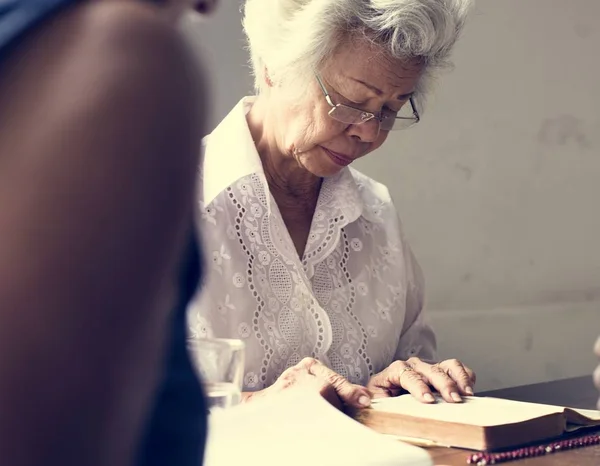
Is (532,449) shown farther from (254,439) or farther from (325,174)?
(325,174)

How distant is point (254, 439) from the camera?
115cm

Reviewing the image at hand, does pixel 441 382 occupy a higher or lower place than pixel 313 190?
lower

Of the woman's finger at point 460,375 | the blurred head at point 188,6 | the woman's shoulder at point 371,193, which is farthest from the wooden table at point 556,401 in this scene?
the blurred head at point 188,6

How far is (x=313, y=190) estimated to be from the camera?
2.16 meters

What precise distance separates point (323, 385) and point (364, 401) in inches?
3.2

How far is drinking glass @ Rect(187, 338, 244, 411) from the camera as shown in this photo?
58cm

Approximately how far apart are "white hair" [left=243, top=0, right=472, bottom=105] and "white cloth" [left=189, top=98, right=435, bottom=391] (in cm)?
16

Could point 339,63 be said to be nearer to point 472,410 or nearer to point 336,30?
point 336,30

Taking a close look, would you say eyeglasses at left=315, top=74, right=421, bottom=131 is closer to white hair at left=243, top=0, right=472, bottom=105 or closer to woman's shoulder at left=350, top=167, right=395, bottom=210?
white hair at left=243, top=0, right=472, bottom=105

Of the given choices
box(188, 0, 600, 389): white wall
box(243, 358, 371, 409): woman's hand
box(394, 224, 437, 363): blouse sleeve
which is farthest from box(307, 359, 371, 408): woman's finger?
box(188, 0, 600, 389): white wall

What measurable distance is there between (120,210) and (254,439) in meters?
0.86

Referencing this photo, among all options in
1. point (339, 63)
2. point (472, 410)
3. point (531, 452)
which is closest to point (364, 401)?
point (472, 410)

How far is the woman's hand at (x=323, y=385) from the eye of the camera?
1.53 meters

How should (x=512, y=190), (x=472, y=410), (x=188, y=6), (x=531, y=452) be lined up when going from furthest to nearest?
(x=512, y=190) → (x=472, y=410) → (x=531, y=452) → (x=188, y=6)
